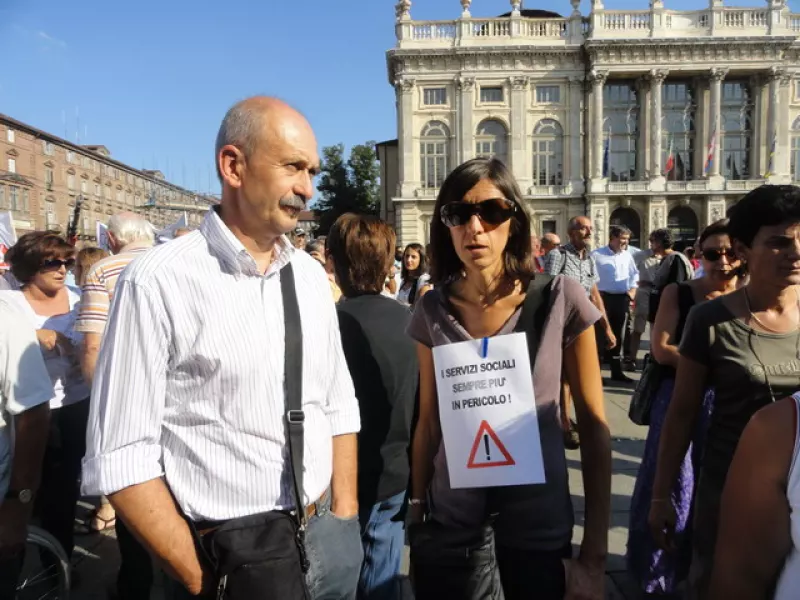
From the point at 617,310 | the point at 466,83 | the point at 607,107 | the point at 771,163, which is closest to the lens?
the point at 617,310

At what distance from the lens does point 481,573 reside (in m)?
1.51

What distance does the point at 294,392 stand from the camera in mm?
1523

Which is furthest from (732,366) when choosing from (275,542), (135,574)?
(135,574)

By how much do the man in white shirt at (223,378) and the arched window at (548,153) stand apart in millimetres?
34616

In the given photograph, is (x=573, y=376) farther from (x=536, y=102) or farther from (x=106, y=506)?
(x=536, y=102)

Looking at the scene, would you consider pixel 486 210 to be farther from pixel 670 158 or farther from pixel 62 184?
pixel 62 184

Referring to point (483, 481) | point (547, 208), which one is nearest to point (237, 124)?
point (483, 481)

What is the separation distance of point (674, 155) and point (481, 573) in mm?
38284

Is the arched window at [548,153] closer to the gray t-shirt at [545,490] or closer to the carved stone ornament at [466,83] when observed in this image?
the carved stone ornament at [466,83]

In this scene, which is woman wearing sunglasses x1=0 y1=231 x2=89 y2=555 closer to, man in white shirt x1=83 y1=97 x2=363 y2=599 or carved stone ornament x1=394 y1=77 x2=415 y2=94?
man in white shirt x1=83 y1=97 x2=363 y2=599

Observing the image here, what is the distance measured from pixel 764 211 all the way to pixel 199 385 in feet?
6.50

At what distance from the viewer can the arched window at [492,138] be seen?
111ft

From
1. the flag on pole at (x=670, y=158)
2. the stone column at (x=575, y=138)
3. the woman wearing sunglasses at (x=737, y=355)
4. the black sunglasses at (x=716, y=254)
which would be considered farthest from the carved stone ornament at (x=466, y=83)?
the woman wearing sunglasses at (x=737, y=355)

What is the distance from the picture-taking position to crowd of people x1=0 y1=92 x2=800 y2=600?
135 cm
